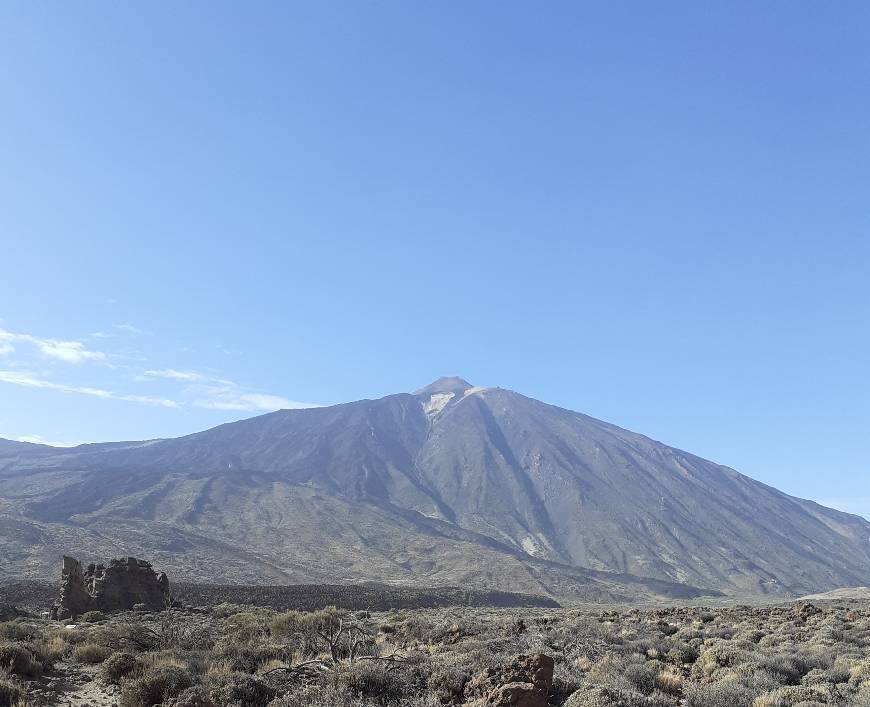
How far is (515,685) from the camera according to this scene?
32.0 feet

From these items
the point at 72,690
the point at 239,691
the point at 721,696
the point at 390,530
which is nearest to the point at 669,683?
the point at 721,696

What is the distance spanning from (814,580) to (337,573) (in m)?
129

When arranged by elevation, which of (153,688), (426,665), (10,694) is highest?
(426,665)

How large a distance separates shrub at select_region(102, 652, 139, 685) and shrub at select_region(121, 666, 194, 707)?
1993 millimetres

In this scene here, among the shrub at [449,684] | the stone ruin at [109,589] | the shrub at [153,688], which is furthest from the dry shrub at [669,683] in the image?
the stone ruin at [109,589]

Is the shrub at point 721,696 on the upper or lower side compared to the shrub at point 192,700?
upper

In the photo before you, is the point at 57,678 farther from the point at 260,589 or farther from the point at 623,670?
the point at 260,589

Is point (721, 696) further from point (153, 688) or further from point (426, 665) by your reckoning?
point (153, 688)

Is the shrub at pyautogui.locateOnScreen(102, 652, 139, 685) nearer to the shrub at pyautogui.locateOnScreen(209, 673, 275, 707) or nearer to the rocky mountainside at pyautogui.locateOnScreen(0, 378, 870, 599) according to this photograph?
the shrub at pyautogui.locateOnScreen(209, 673, 275, 707)

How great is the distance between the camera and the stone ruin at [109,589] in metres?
31.0

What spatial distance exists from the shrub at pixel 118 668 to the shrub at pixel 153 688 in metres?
1.99

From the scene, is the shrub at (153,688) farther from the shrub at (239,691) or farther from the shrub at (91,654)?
the shrub at (91,654)

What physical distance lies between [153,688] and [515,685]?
22.6ft

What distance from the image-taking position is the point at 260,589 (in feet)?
171
